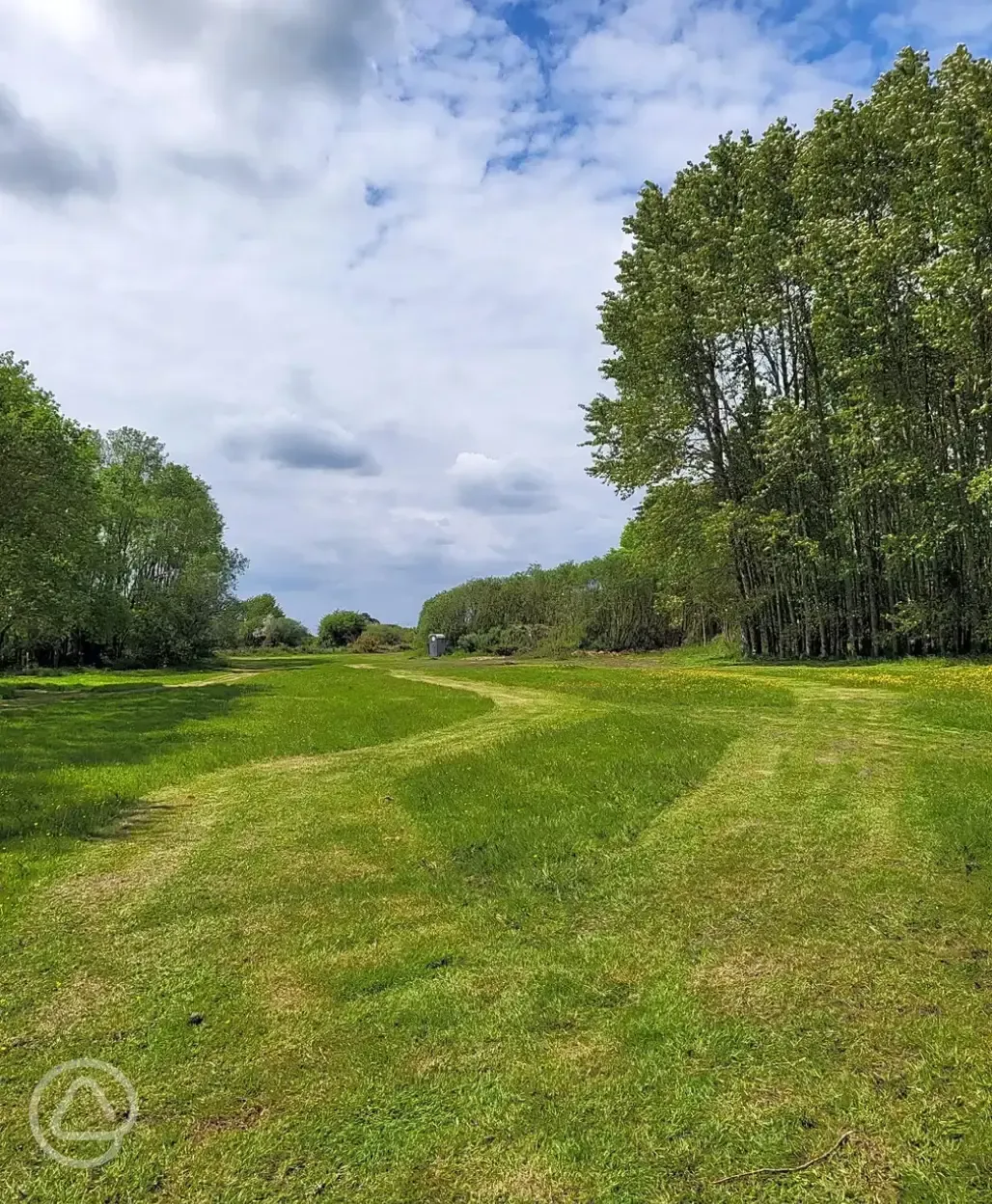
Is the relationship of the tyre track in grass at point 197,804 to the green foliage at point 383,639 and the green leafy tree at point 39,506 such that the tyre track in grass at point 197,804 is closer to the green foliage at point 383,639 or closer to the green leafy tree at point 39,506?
the green leafy tree at point 39,506

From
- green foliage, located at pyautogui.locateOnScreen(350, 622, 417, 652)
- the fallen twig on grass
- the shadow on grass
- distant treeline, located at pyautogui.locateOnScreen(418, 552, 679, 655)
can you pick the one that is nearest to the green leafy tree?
the shadow on grass

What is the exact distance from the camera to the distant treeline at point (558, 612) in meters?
64.9

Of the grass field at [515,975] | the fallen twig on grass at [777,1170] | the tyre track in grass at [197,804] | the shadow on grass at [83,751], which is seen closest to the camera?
the fallen twig on grass at [777,1170]

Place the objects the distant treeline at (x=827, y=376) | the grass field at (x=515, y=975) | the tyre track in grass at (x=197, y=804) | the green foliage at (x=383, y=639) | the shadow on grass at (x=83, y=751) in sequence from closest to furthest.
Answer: the grass field at (x=515, y=975)
the tyre track in grass at (x=197, y=804)
the shadow on grass at (x=83, y=751)
the distant treeline at (x=827, y=376)
the green foliage at (x=383, y=639)

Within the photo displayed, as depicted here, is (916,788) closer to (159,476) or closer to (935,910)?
(935,910)

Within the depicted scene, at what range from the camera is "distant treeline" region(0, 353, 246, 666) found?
93.1 ft

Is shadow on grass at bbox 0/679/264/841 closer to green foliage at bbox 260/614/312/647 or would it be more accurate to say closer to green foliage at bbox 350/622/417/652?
green foliage at bbox 350/622/417/652

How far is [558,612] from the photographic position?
7269 centimetres

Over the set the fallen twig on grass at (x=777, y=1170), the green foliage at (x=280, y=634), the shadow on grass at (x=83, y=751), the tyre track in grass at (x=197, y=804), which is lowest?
the fallen twig on grass at (x=777, y=1170)

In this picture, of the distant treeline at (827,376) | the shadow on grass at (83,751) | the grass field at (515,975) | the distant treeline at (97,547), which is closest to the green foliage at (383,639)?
the distant treeline at (97,547)

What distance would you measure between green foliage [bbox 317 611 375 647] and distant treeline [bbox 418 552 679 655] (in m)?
30.6

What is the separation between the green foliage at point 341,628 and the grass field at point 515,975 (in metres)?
109

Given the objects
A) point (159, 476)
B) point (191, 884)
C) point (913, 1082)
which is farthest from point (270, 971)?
point (159, 476)

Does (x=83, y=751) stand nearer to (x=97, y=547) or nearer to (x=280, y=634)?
(x=97, y=547)
